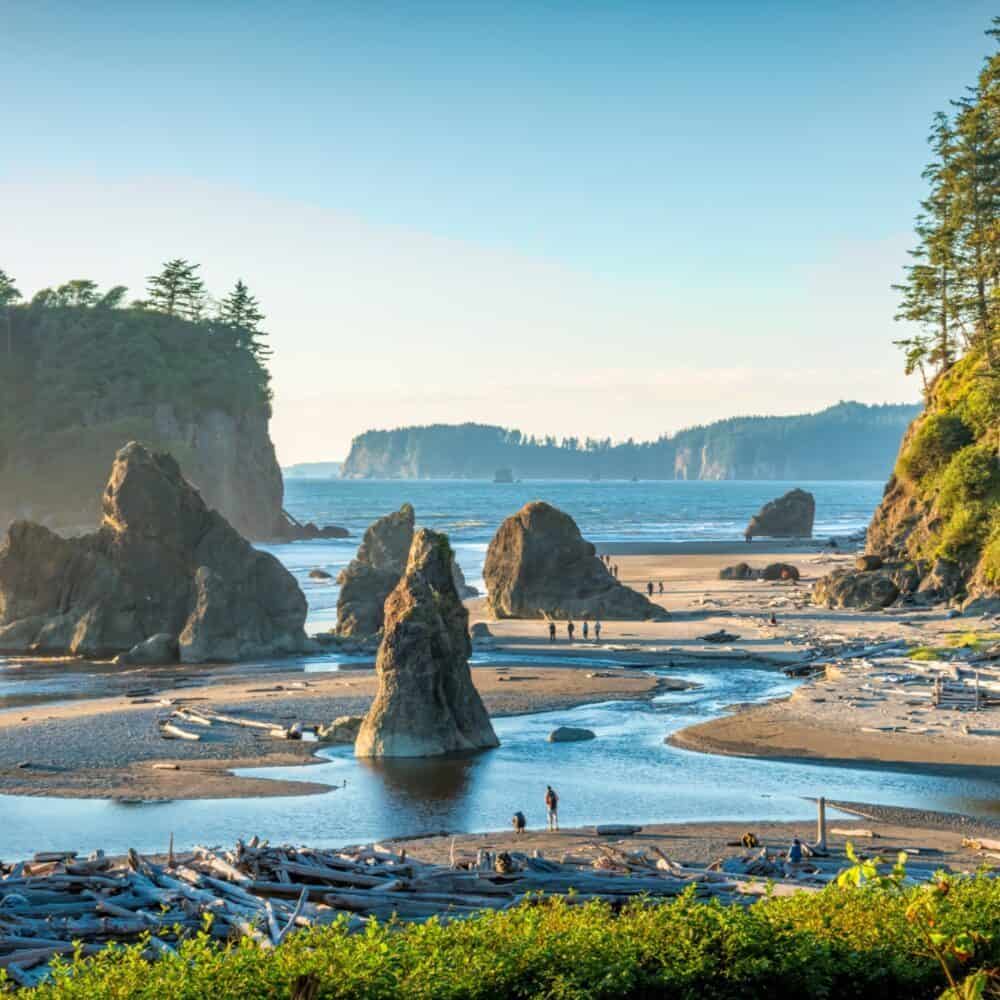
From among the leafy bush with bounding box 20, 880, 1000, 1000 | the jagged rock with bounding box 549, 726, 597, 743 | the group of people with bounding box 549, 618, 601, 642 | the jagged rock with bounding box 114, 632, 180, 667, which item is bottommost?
the jagged rock with bounding box 114, 632, 180, 667

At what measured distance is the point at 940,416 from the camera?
78.9m

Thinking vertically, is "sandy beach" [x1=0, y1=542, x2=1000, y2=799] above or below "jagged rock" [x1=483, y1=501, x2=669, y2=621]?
below

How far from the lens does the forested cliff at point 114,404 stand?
15700 cm

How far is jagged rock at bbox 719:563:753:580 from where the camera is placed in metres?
102

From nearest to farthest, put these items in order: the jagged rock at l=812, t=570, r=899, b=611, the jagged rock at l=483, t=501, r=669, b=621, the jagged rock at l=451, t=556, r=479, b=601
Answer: the jagged rock at l=812, t=570, r=899, b=611
the jagged rock at l=483, t=501, r=669, b=621
the jagged rock at l=451, t=556, r=479, b=601

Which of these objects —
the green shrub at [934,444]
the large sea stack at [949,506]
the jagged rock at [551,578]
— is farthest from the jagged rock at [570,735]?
the green shrub at [934,444]

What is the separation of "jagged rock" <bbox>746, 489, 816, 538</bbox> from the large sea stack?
71.9 m

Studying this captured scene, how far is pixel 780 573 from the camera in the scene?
99438 millimetres

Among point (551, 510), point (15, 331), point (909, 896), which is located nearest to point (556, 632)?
point (551, 510)

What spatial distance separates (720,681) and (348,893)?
36710 mm

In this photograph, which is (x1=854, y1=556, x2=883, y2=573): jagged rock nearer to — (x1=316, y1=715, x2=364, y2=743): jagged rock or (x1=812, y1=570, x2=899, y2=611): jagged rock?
(x1=812, y1=570, x2=899, y2=611): jagged rock

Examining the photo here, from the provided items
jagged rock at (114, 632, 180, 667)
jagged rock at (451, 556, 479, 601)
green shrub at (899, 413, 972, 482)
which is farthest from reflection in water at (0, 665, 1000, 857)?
jagged rock at (451, 556, 479, 601)

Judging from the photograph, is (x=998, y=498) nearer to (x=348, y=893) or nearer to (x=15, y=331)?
(x=348, y=893)

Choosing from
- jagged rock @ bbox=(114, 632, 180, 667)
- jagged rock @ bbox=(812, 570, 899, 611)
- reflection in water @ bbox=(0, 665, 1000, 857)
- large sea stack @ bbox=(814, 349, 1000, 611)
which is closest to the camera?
reflection in water @ bbox=(0, 665, 1000, 857)
